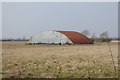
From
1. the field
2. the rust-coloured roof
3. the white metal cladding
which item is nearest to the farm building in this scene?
the white metal cladding

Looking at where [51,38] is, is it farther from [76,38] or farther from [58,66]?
[58,66]

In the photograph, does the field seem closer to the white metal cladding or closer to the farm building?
the farm building

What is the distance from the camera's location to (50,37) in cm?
5500

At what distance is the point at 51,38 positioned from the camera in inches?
2157

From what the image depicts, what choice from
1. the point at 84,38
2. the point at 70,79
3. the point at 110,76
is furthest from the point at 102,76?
the point at 84,38

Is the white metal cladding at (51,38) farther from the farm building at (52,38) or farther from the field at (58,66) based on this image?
the field at (58,66)

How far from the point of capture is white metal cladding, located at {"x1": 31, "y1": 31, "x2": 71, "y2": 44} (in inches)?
2132

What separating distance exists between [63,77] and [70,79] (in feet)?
1.39

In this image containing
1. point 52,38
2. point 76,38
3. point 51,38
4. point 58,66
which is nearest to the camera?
point 58,66

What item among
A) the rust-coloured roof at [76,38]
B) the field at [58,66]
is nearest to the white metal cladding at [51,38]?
the rust-coloured roof at [76,38]

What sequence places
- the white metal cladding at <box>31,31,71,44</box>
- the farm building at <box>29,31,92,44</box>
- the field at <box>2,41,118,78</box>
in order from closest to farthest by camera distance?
the field at <box>2,41,118,78</box> → the farm building at <box>29,31,92,44</box> → the white metal cladding at <box>31,31,71,44</box>

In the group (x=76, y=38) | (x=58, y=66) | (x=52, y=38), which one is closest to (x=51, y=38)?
(x=52, y=38)

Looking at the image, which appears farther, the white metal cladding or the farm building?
the white metal cladding

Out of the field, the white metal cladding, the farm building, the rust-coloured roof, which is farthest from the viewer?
the rust-coloured roof
